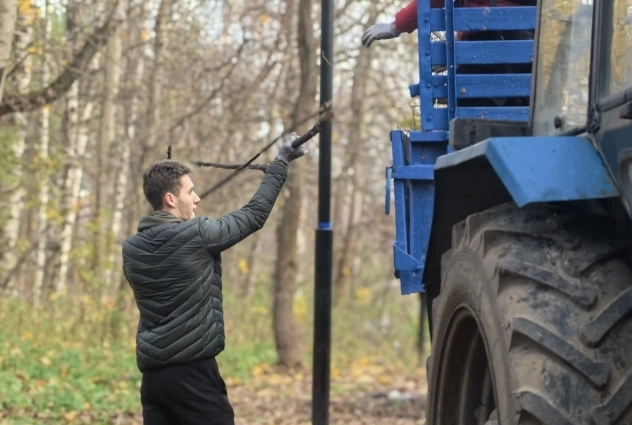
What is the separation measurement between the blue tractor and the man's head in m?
1.18

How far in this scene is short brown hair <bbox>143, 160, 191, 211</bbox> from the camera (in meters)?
5.32

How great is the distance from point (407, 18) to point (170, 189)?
6.96 feet

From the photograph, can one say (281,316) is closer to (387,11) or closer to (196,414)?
(387,11)

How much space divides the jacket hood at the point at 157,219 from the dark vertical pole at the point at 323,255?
3.29 m

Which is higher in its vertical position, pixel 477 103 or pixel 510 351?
pixel 477 103

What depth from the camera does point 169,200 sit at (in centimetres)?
533

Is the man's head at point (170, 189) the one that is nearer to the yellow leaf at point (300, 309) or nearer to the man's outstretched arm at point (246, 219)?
the man's outstretched arm at point (246, 219)

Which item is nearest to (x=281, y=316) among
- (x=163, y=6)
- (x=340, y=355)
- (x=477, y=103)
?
(x=340, y=355)

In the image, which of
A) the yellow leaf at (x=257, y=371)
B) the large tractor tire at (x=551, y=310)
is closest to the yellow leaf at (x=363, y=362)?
the yellow leaf at (x=257, y=371)

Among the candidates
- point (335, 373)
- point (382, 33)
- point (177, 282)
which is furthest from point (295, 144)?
point (335, 373)

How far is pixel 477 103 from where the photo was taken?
6348 mm

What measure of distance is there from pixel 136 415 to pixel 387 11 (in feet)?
41.8

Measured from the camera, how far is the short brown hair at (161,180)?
532cm

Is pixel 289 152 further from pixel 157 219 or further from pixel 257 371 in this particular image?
Answer: pixel 257 371
